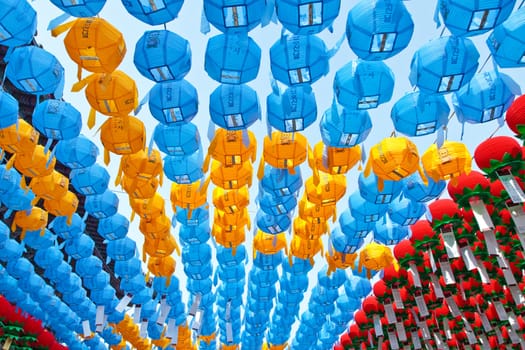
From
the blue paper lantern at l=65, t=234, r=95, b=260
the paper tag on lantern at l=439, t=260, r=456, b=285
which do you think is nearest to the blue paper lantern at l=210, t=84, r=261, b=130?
the paper tag on lantern at l=439, t=260, r=456, b=285

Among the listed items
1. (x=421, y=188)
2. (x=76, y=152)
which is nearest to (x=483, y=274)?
(x=421, y=188)

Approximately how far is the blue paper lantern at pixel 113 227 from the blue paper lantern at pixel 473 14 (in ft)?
18.5

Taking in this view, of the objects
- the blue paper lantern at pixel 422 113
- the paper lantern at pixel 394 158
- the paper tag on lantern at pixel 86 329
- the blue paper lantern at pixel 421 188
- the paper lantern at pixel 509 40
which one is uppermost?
the paper lantern at pixel 509 40

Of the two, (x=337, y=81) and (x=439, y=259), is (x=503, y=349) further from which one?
(x=337, y=81)

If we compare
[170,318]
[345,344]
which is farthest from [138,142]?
[345,344]

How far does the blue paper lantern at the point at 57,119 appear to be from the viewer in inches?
198

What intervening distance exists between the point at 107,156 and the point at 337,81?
2.57 m

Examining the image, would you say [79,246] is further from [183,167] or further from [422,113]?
[422,113]

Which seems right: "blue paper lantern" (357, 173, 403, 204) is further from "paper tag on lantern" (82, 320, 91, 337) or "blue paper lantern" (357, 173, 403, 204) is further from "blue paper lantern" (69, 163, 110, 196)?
"paper tag on lantern" (82, 320, 91, 337)

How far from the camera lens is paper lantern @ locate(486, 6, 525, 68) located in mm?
3775

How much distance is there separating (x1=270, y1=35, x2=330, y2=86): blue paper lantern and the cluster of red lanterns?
2193 mm

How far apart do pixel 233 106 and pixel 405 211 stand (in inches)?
137

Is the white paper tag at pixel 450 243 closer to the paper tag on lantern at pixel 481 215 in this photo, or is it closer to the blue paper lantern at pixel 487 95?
the paper tag on lantern at pixel 481 215

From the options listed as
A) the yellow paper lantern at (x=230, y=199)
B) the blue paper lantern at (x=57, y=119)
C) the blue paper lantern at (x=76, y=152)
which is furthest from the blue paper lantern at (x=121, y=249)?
the blue paper lantern at (x=57, y=119)
